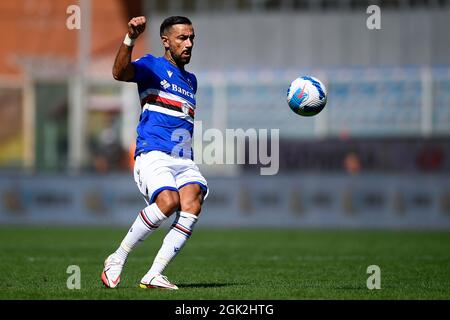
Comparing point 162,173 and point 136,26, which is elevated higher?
point 136,26

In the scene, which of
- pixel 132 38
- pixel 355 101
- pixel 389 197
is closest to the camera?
pixel 132 38

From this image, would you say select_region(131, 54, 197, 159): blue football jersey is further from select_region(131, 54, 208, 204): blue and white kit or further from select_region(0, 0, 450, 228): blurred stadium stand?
select_region(0, 0, 450, 228): blurred stadium stand

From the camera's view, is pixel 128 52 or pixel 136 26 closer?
pixel 136 26

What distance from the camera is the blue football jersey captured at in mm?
9281

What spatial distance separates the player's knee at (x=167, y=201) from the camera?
29.4 feet

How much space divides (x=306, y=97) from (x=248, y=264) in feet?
11.4

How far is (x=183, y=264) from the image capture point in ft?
41.6

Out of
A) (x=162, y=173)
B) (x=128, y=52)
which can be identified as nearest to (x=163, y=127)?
(x=162, y=173)

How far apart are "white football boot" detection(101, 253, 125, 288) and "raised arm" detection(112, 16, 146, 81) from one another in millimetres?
1659

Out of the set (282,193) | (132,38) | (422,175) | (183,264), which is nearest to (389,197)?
(422,175)

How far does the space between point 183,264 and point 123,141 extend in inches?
672

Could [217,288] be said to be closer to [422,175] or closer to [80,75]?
[422,175]

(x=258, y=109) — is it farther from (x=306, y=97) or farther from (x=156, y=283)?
(x=156, y=283)

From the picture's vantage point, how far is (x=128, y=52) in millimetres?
8805
